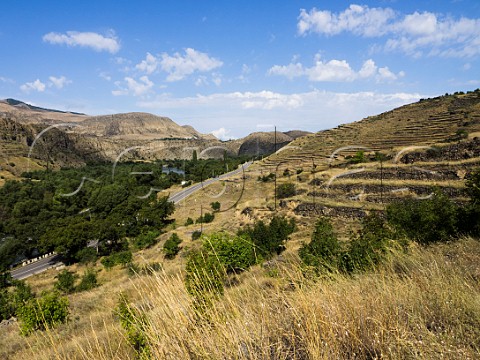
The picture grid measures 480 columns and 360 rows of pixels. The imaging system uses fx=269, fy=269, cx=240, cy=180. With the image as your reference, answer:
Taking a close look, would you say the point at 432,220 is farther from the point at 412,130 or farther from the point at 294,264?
the point at 412,130

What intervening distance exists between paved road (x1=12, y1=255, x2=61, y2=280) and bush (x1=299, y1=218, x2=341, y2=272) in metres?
42.5

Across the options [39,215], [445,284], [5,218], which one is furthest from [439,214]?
[5,218]

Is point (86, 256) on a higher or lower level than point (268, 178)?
lower

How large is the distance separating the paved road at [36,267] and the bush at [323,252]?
42513 mm

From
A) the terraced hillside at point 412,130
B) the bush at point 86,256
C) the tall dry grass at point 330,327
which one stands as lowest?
the bush at point 86,256

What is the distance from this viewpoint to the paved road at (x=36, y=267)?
3969 centimetres

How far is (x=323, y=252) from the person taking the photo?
1220cm

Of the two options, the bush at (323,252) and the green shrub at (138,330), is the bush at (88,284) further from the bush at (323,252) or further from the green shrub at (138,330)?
the green shrub at (138,330)

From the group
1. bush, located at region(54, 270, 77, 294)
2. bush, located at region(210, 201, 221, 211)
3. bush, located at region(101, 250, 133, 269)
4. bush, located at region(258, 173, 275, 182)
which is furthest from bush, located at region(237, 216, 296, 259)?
bush, located at region(210, 201, 221, 211)

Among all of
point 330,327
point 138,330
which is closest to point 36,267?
point 138,330

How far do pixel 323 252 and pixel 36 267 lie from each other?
1920 inches

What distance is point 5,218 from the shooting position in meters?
58.4

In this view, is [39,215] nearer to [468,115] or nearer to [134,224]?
[134,224]

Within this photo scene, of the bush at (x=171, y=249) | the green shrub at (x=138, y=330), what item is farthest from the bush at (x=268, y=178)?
the green shrub at (x=138, y=330)
